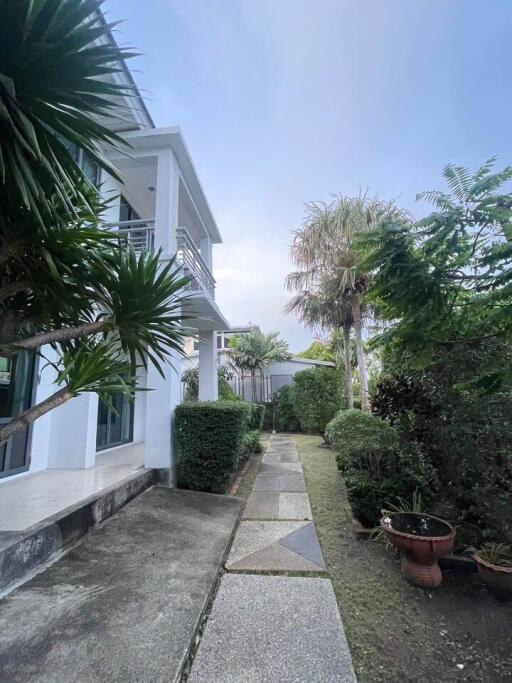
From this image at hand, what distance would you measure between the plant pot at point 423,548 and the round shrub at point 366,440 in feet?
4.21

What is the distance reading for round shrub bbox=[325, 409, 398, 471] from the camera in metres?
4.60

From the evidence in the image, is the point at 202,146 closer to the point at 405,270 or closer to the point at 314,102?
the point at 314,102

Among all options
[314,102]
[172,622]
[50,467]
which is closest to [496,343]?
[172,622]

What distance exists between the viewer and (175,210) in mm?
6102

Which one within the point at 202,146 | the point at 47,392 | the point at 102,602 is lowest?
the point at 102,602

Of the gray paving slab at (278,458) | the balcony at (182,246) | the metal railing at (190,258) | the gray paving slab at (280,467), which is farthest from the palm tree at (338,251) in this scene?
the balcony at (182,246)

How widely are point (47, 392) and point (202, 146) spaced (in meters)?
6.22

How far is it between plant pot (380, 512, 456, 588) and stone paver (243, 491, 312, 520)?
1.82 metres

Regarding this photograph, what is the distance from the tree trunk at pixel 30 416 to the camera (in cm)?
178

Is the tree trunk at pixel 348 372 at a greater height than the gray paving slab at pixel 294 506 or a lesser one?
greater

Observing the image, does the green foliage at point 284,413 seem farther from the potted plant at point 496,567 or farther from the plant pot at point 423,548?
the potted plant at point 496,567

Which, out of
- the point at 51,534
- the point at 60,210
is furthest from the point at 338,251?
the point at 51,534

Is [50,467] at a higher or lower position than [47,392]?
lower

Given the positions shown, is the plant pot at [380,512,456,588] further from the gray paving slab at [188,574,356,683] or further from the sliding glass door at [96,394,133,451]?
the sliding glass door at [96,394,133,451]
